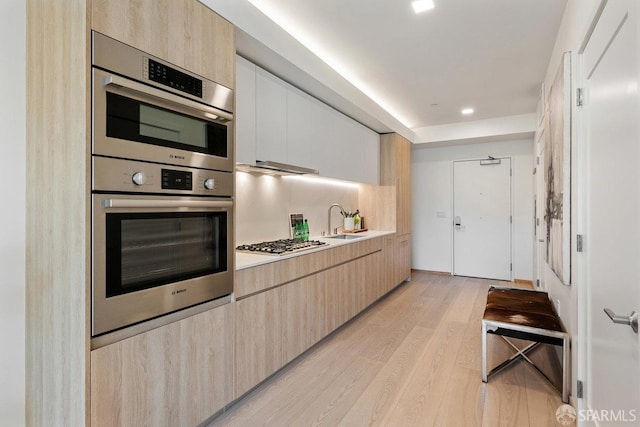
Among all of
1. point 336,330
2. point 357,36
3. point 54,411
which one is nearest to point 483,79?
point 357,36

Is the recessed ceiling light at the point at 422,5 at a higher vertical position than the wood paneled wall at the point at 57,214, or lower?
higher

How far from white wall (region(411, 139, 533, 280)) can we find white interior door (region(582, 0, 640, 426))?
3.96m

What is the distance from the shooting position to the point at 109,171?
1334 millimetres

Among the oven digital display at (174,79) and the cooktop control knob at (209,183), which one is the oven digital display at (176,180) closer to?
the cooktop control knob at (209,183)

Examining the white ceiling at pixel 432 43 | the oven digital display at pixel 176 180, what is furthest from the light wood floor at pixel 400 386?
the white ceiling at pixel 432 43

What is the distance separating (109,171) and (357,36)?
218 centimetres

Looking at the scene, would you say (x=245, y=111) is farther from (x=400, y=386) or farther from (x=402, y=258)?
(x=402, y=258)

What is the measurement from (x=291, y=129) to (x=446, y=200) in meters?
4.01

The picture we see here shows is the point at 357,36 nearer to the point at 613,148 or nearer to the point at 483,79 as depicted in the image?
the point at 483,79

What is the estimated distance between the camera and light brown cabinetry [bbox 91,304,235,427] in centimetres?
133

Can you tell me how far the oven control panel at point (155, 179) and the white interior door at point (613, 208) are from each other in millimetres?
1798

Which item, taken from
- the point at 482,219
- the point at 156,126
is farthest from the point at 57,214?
the point at 482,219

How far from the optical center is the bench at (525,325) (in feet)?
6.89

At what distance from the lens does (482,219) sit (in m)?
5.59
